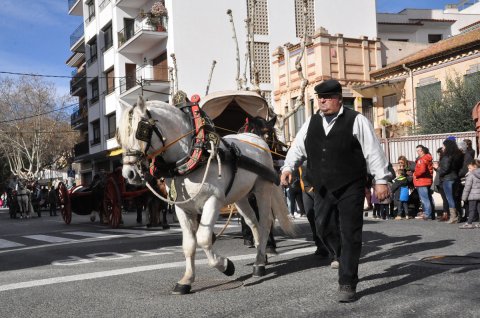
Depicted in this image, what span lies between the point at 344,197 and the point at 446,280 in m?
1.41

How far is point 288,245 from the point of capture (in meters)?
8.82

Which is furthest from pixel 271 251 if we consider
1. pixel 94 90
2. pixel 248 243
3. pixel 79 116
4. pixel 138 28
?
pixel 79 116

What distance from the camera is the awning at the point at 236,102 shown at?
29.3ft

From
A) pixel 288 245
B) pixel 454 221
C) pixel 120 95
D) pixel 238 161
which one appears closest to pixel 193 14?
pixel 120 95

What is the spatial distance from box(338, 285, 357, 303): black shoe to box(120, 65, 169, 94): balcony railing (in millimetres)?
26027

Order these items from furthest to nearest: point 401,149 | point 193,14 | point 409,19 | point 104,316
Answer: point 409,19, point 193,14, point 401,149, point 104,316

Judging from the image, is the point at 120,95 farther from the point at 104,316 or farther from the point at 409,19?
the point at 104,316

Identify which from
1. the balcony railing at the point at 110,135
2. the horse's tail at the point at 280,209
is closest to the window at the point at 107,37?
Answer: the balcony railing at the point at 110,135

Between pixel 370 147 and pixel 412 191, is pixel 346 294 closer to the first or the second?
pixel 370 147

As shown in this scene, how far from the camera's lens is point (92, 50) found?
132 feet

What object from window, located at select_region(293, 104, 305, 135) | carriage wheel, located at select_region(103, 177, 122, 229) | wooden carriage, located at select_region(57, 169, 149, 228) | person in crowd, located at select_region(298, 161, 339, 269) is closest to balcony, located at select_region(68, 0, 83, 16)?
window, located at select_region(293, 104, 305, 135)

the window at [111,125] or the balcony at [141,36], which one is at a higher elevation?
the balcony at [141,36]

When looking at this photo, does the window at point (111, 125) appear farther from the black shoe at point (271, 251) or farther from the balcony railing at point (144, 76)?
the black shoe at point (271, 251)

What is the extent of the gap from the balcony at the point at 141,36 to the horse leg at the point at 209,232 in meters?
25.6
